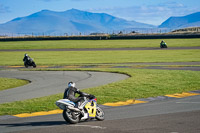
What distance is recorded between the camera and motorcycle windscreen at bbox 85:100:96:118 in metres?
14.8

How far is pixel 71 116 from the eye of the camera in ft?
47.3

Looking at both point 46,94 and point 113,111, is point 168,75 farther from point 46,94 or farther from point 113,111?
point 113,111

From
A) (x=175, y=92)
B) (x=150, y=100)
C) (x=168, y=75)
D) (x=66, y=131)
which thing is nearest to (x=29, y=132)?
(x=66, y=131)

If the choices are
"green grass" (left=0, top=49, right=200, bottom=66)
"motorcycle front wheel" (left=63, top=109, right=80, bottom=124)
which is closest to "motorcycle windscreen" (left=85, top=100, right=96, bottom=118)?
"motorcycle front wheel" (left=63, top=109, right=80, bottom=124)

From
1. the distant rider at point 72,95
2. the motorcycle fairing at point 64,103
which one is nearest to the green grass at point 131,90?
the distant rider at point 72,95

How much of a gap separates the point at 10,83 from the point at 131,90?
1231 cm

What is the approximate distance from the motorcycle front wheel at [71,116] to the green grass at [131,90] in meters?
4.40

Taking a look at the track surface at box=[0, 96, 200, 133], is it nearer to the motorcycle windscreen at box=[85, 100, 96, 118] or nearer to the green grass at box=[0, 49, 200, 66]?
the motorcycle windscreen at box=[85, 100, 96, 118]

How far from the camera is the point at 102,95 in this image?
22828mm

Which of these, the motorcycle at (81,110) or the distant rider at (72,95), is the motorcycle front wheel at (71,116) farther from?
the distant rider at (72,95)

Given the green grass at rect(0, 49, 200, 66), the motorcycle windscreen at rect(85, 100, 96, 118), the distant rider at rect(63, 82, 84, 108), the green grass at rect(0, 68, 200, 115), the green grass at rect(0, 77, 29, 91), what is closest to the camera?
the distant rider at rect(63, 82, 84, 108)

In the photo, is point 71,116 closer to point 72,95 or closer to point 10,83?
point 72,95

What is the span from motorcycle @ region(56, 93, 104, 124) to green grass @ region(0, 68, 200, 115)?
14.2ft

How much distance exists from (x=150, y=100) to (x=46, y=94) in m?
6.83
